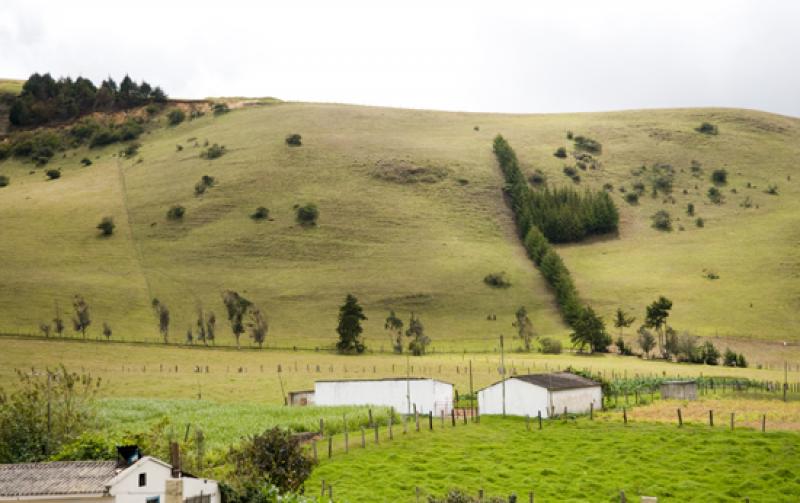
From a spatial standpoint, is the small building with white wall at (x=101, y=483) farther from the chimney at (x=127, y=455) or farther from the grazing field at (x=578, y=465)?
the grazing field at (x=578, y=465)

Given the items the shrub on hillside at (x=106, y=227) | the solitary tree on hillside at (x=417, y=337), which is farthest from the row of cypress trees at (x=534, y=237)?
the shrub on hillside at (x=106, y=227)

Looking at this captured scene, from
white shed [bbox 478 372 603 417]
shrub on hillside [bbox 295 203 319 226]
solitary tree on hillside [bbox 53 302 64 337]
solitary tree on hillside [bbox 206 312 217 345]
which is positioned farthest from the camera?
shrub on hillside [bbox 295 203 319 226]

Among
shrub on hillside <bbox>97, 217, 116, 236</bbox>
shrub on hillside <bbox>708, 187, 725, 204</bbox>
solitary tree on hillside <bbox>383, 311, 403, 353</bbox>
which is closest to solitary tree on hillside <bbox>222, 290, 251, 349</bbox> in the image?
solitary tree on hillside <bbox>383, 311, 403, 353</bbox>

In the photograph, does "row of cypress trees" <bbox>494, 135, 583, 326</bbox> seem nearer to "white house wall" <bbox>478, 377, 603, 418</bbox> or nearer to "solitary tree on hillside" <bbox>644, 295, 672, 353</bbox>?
"solitary tree on hillside" <bbox>644, 295, 672, 353</bbox>

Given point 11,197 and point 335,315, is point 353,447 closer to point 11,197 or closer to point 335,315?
point 335,315

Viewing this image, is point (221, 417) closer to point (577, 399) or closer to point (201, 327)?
point (577, 399)

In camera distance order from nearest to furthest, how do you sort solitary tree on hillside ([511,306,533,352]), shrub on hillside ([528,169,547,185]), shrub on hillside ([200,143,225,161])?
solitary tree on hillside ([511,306,533,352])
shrub on hillside ([200,143,225,161])
shrub on hillside ([528,169,547,185])

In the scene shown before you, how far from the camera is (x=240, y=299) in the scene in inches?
4889

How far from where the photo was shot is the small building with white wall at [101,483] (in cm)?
3342

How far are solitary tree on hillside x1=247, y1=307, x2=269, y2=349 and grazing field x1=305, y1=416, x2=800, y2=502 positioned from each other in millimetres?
55084

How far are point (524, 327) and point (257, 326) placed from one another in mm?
34234

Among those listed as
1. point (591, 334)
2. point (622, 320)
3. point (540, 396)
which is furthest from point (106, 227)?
point (540, 396)

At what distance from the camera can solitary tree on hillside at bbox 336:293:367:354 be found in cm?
11119

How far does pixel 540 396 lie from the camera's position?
68.0 metres
